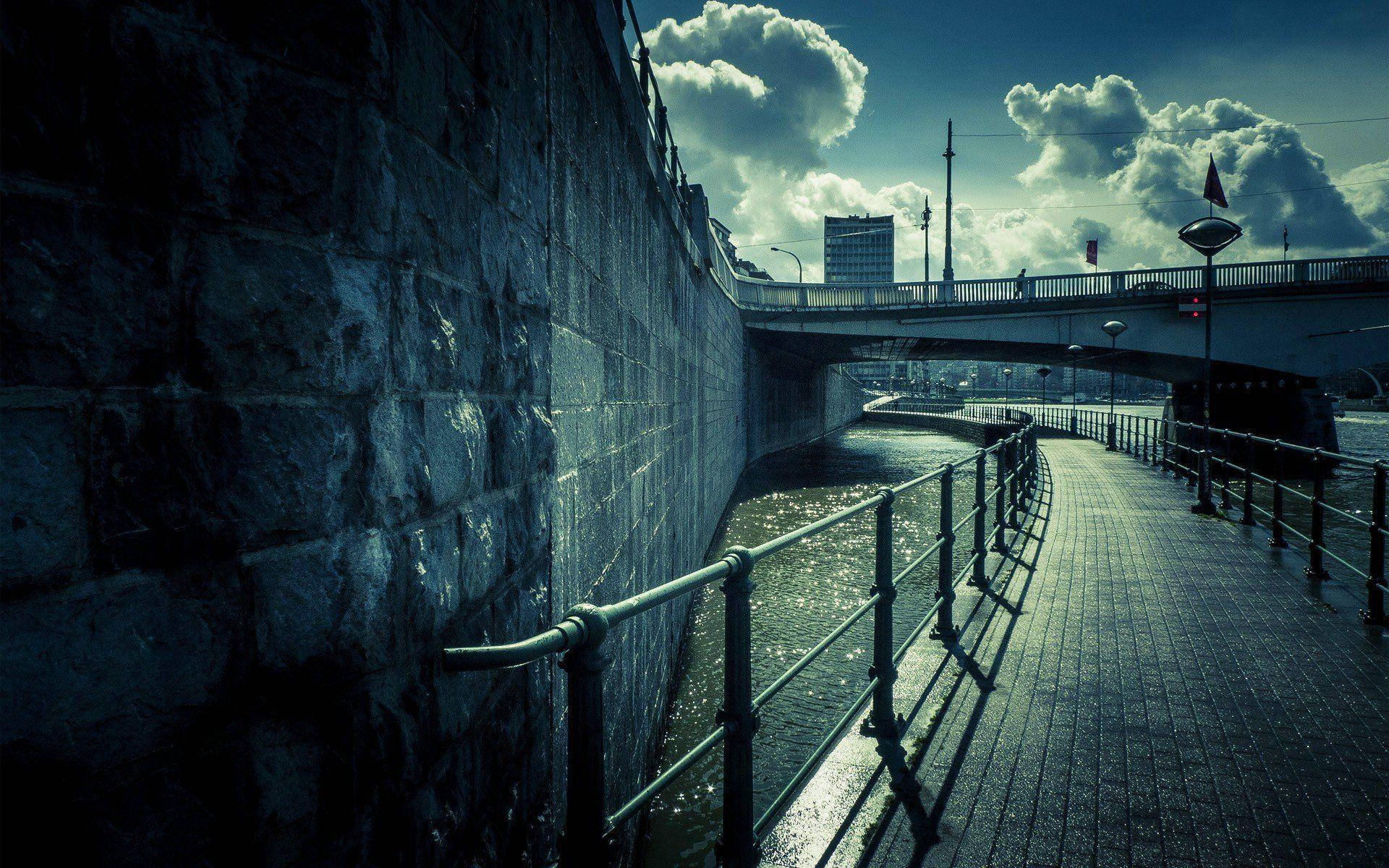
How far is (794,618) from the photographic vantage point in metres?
8.66

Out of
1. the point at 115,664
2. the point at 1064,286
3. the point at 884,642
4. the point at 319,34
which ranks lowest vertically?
the point at 884,642

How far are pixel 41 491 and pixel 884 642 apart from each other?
3.43m

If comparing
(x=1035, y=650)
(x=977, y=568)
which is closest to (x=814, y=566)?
(x=977, y=568)

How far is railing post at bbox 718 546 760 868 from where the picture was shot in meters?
2.35

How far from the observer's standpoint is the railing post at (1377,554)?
520 cm

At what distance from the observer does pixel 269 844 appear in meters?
1.34

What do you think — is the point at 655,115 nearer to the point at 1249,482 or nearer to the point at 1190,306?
the point at 1249,482

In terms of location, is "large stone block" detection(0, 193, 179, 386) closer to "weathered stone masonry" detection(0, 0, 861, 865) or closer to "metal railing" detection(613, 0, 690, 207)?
"weathered stone masonry" detection(0, 0, 861, 865)

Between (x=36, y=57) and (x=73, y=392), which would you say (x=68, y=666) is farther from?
(x=36, y=57)

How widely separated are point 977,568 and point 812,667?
190 cm

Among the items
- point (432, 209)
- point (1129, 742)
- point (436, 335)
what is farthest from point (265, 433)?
point (1129, 742)

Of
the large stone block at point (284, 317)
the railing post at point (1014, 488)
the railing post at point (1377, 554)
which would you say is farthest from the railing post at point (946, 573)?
the railing post at point (1014, 488)

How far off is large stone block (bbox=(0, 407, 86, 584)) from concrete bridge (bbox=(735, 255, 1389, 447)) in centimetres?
2467

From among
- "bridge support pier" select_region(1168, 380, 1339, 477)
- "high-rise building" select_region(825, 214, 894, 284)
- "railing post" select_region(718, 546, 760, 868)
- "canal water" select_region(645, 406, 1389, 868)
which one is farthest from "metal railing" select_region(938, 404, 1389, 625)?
"high-rise building" select_region(825, 214, 894, 284)
